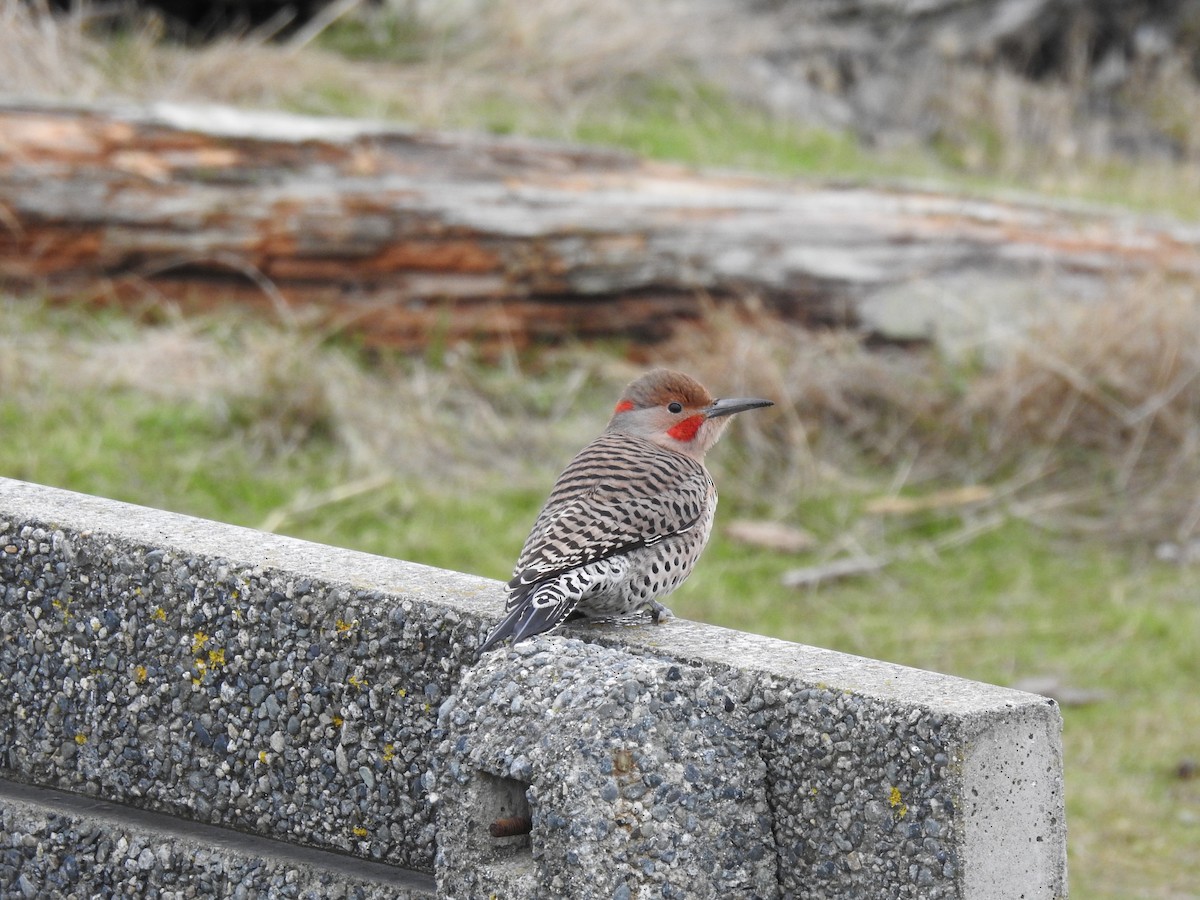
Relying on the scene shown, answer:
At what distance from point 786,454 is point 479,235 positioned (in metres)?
1.70

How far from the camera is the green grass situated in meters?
6.05

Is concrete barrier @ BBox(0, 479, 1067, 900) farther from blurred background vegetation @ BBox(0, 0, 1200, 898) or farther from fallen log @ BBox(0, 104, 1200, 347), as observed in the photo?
fallen log @ BBox(0, 104, 1200, 347)

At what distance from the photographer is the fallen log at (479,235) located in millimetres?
7227

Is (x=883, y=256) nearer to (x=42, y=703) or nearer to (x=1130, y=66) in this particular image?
(x=42, y=703)

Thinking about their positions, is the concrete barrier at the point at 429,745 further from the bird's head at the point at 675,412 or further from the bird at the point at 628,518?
the bird's head at the point at 675,412

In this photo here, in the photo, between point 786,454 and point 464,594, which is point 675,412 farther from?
point 786,454

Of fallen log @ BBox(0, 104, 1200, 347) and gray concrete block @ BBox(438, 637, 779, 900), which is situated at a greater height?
gray concrete block @ BBox(438, 637, 779, 900)

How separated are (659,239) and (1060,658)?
2.80 meters

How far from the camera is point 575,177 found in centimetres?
786

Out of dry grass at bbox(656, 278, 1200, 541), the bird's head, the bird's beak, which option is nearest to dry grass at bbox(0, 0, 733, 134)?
dry grass at bbox(656, 278, 1200, 541)

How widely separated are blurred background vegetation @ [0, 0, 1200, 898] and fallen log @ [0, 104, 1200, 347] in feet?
0.56

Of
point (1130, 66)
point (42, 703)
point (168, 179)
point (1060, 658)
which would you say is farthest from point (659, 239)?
point (1130, 66)

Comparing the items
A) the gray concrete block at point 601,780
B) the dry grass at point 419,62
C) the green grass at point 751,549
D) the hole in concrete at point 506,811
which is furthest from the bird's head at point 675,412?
the dry grass at point 419,62

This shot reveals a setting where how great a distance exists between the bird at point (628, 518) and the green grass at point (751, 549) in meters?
2.43
